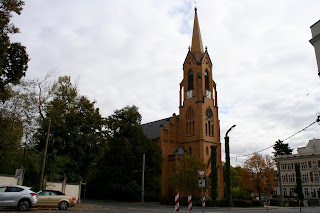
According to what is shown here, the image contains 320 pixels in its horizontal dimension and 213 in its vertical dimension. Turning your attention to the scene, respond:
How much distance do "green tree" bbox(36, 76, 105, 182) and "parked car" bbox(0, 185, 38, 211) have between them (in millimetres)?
7772

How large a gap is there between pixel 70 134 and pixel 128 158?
55.0ft

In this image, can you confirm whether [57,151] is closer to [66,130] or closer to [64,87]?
[66,130]

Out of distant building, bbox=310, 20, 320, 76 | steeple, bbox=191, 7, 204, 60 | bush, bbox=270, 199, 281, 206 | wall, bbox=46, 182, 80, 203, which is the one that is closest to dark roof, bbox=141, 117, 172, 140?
steeple, bbox=191, 7, 204, 60

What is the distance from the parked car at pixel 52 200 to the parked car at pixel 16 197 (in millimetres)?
2475

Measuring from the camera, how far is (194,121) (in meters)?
48.3

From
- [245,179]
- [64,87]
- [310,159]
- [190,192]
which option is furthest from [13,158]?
[310,159]

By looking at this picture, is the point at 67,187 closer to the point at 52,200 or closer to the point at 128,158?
the point at 52,200

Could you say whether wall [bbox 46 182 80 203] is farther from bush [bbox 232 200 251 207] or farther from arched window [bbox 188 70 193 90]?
arched window [bbox 188 70 193 90]

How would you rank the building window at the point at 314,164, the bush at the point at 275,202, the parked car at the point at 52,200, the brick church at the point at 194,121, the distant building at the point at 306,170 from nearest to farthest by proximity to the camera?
the parked car at the point at 52,200 < the bush at the point at 275,202 < the brick church at the point at 194,121 < the distant building at the point at 306,170 < the building window at the point at 314,164

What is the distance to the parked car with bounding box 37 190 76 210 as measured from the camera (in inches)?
711

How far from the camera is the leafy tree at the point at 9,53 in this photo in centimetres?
1784

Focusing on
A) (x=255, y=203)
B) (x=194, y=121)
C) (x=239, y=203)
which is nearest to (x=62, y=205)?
(x=239, y=203)

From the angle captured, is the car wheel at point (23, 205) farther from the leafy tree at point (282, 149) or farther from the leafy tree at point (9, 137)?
the leafy tree at point (282, 149)

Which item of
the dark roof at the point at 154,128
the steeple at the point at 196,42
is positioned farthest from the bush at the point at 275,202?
the steeple at the point at 196,42
